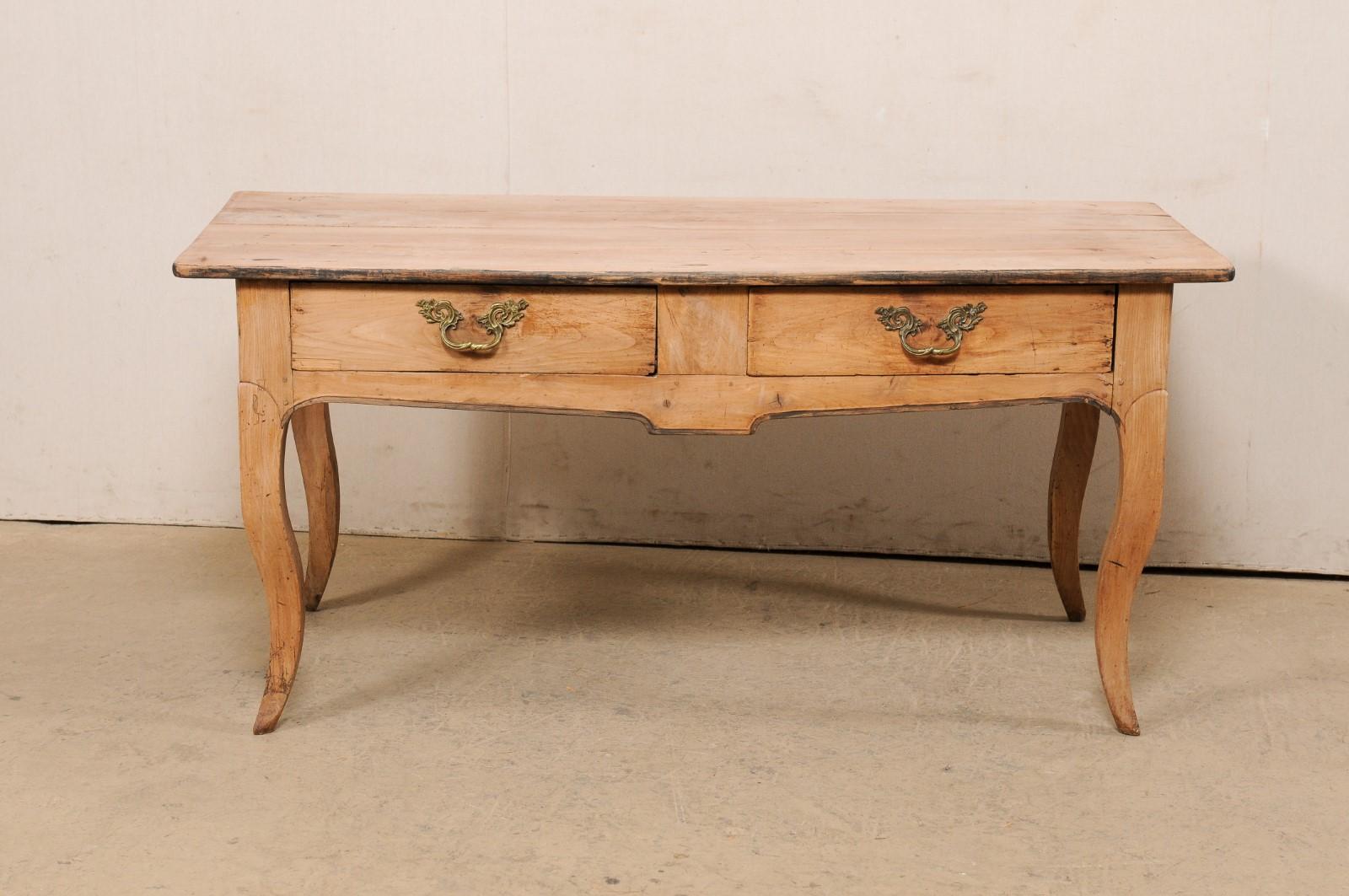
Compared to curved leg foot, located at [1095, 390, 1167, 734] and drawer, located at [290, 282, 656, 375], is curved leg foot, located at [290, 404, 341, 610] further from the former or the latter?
curved leg foot, located at [1095, 390, 1167, 734]

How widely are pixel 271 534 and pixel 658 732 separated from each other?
2.49 ft

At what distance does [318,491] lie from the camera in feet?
10.1

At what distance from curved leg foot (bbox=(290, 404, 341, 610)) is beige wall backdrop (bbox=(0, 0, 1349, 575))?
52 cm

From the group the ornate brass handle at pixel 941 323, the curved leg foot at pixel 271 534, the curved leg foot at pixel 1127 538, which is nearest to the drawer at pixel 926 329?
the ornate brass handle at pixel 941 323

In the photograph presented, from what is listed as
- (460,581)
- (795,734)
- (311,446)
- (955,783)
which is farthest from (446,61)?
(955,783)

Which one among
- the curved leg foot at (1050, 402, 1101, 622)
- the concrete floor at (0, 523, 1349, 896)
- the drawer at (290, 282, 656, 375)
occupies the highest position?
the drawer at (290, 282, 656, 375)

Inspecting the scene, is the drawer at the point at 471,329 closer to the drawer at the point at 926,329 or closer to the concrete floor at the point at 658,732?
the drawer at the point at 926,329

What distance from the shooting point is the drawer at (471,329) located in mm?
2338

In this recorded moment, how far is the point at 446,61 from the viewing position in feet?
11.1

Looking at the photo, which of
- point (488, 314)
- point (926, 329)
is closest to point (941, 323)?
point (926, 329)

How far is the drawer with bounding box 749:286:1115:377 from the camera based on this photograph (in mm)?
2344

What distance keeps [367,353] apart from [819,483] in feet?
4.81

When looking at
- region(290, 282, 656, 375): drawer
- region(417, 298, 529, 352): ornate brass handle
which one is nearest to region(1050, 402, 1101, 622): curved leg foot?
region(290, 282, 656, 375): drawer

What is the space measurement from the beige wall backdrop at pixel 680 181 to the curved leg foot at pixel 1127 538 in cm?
96
